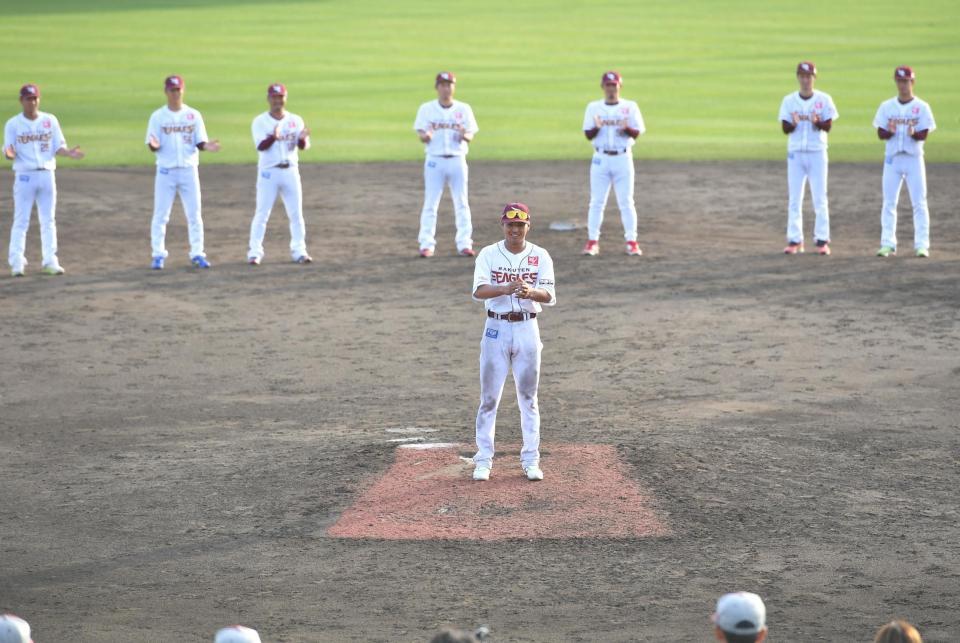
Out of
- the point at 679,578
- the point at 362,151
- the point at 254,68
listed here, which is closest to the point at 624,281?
the point at 679,578

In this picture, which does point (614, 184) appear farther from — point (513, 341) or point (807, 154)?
point (513, 341)

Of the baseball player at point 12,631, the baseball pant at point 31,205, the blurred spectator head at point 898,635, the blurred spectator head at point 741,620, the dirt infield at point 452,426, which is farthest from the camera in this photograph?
the baseball pant at point 31,205

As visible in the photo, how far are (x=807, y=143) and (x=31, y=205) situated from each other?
997 cm

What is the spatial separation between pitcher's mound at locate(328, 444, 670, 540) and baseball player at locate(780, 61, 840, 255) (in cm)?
843

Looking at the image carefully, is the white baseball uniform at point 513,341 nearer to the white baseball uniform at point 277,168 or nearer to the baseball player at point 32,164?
the white baseball uniform at point 277,168

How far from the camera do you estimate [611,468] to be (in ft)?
33.6

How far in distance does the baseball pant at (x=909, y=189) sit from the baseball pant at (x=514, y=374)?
364 inches

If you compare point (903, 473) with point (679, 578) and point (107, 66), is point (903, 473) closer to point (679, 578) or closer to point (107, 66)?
point (679, 578)

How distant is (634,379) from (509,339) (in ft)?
11.0

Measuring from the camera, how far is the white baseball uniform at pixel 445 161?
18.0 meters

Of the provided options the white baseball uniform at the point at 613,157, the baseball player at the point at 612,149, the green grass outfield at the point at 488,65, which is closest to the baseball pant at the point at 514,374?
the baseball player at the point at 612,149

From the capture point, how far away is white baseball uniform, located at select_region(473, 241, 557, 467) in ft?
32.2

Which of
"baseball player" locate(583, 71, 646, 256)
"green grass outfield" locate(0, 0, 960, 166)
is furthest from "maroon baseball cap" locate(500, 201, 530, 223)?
"green grass outfield" locate(0, 0, 960, 166)

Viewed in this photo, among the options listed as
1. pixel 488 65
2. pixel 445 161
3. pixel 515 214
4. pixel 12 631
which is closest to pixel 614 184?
pixel 445 161
